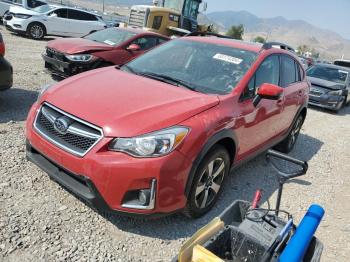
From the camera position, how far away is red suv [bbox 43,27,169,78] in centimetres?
788

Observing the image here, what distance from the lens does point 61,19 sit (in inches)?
674

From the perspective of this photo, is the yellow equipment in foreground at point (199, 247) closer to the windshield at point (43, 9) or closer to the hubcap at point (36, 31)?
the hubcap at point (36, 31)

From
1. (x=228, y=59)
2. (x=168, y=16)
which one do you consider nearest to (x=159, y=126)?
(x=228, y=59)

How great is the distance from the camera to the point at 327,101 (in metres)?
11.2

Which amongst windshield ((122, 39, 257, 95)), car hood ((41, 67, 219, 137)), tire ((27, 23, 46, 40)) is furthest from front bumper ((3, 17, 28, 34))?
car hood ((41, 67, 219, 137))

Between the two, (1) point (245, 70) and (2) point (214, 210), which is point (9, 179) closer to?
(2) point (214, 210)

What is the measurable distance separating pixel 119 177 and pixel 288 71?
3493 millimetres

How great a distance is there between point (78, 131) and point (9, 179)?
1.24 meters

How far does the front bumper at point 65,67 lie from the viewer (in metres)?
7.84

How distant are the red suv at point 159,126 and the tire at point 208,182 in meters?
0.01

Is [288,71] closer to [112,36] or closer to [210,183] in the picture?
[210,183]

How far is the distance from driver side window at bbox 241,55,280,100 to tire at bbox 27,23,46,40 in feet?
46.8

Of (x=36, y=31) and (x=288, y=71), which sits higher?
(x=288, y=71)

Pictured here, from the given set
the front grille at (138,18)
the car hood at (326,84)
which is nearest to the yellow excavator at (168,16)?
the front grille at (138,18)
